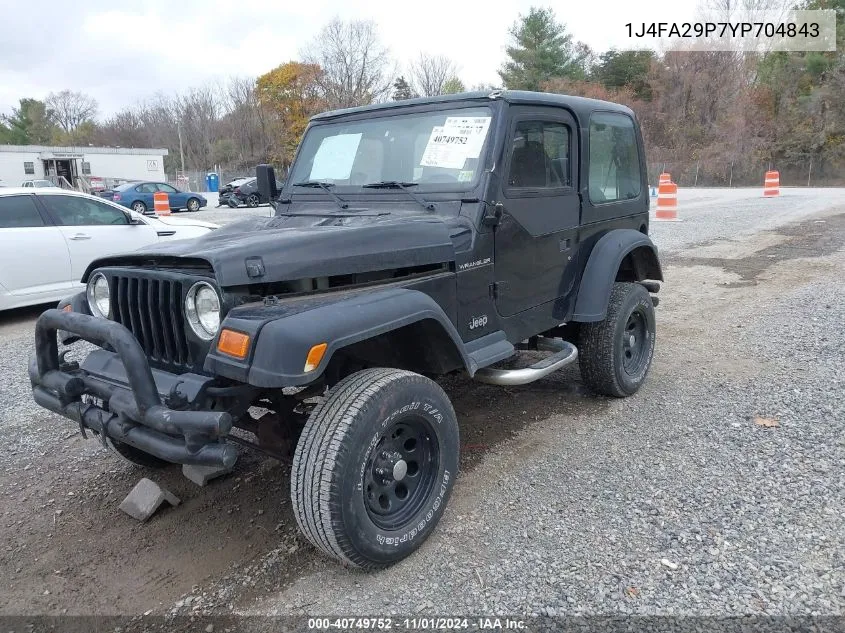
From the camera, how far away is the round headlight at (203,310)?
259 cm

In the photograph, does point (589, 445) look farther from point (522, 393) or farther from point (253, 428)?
point (253, 428)

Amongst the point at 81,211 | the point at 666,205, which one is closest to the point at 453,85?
the point at 666,205

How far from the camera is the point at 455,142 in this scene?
11.7ft

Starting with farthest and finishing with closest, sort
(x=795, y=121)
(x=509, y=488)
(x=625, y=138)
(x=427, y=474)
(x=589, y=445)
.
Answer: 1. (x=795, y=121)
2. (x=625, y=138)
3. (x=589, y=445)
4. (x=509, y=488)
5. (x=427, y=474)

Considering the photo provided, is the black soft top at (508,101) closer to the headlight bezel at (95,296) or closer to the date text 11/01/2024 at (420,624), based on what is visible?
the headlight bezel at (95,296)

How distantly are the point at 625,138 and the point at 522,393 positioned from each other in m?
2.07

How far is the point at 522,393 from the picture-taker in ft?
16.0

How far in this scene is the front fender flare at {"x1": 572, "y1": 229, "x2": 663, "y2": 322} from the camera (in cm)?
414

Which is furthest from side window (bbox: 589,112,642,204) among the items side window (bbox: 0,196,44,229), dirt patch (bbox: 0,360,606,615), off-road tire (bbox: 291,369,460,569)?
side window (bbox: 0,196,44,229)

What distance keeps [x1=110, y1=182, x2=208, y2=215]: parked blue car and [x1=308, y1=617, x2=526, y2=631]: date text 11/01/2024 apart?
2319 centimetres

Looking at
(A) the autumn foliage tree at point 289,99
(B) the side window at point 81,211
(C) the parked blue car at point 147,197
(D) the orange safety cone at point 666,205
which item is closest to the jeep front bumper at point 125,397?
(B) the side window at point 81,211

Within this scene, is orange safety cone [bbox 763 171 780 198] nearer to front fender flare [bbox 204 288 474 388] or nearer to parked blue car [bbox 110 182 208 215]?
parked blue car [bbox 110 182 208 215]

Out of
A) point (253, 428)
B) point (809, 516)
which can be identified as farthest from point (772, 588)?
point (253, 428)

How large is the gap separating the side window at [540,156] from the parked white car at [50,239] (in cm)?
573
